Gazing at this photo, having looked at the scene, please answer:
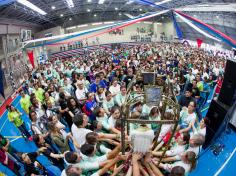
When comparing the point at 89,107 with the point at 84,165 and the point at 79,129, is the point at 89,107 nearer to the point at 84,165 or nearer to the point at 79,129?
the point at 79,129

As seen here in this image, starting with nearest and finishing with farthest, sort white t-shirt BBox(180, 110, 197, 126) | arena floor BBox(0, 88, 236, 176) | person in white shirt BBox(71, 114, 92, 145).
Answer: person in white shirt BBox(71, 114, 92, 145) < arena floor BBox(0, 88, 236, 176) < white t-shirt BBox(180, 110, 197, 126)

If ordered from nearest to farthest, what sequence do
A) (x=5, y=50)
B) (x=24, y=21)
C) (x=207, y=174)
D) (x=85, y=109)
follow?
(x=207, y=174)
(x=85, y=109)
(x=5, y=50)
(x=24, y=21)

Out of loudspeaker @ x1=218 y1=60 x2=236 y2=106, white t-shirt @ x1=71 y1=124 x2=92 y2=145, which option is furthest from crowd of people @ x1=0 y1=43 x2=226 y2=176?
loudspeaker @ x1=218 y1=60 x2=236 y2=106

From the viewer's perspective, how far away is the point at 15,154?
509cm

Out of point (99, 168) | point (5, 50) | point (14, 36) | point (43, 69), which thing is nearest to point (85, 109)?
point (99, 168)

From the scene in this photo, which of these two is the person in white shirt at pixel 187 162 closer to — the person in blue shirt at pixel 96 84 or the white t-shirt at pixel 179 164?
the white t-shirt at pixel 179 164

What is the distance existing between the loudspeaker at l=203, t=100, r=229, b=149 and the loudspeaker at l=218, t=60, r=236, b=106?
0.64ft

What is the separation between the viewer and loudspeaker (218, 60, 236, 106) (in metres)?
5.55

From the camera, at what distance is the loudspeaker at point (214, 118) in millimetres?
5629

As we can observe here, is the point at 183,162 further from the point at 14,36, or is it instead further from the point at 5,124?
the point at 14,36

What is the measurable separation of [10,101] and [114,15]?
21.4 m

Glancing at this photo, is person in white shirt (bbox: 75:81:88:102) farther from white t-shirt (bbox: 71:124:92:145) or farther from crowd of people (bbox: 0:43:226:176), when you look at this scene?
white t-shirt (bbox: 71:124:92:145)

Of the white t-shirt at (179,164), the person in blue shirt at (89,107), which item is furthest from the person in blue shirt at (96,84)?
the white t-shirt at (179,164)

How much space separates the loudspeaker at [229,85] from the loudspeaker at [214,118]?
0.19m
